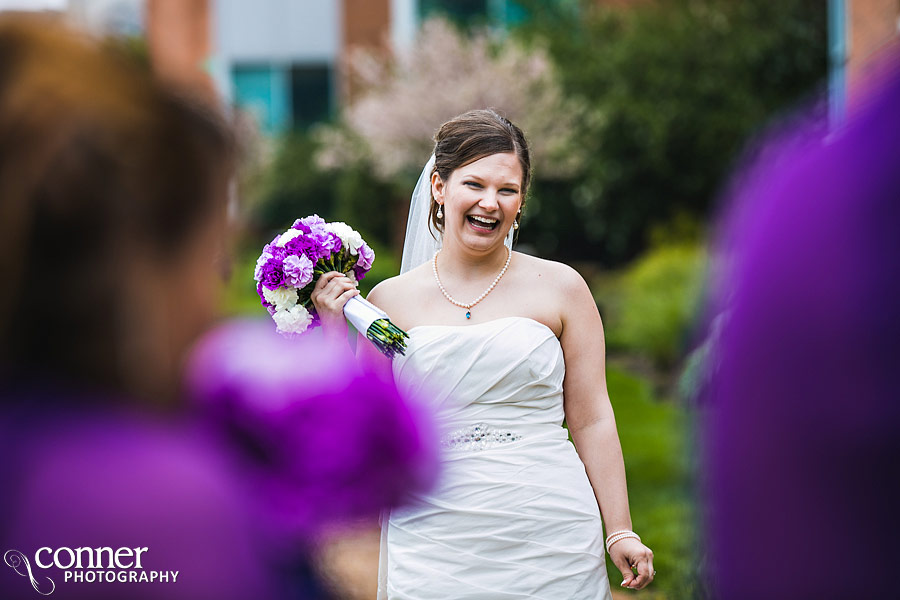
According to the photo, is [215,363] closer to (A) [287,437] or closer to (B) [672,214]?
(A) [287,437]

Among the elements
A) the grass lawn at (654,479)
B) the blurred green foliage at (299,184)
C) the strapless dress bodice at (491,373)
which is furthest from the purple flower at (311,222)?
the blurred green foliage at (299,184)

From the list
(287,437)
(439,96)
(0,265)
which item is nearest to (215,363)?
(287,437)

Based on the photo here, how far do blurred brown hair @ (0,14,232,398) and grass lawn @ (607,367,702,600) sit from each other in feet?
7.42

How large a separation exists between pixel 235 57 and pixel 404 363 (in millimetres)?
24174

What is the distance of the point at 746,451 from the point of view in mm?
796

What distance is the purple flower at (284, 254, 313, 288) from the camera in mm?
2992

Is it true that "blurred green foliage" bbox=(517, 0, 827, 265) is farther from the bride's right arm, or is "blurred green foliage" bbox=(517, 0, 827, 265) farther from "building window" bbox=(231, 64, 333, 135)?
the bride's right arm

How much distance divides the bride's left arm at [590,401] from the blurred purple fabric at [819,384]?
225cm

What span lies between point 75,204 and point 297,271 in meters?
2.03

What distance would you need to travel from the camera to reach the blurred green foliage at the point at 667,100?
17.4m

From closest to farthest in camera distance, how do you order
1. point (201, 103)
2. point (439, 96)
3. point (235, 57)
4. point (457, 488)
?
point (201, 103) → point (457, 488) → point (439, 96) → point (235, 57)

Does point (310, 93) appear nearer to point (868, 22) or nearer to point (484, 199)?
point (868, 22)

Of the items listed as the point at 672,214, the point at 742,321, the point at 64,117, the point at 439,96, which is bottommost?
the point at 672,214

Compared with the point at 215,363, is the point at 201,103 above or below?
above
